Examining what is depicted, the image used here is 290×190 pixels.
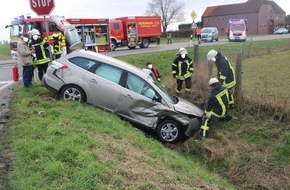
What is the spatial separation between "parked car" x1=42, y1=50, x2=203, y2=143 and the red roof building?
72.7m

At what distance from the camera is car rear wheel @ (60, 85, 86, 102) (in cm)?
840

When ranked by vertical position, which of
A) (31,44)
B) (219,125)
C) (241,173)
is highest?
(31,44)

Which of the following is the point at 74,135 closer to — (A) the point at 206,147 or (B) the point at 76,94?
(B) the point at 76,94

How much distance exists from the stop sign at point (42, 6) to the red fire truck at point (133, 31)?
18654 mm

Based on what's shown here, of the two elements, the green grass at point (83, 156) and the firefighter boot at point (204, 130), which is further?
the firefighter boot at point (204, 130)

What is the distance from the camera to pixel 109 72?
8.37 meters

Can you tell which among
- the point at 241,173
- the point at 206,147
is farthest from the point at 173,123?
the point at 241,173

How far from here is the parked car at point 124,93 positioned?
26.8 ft

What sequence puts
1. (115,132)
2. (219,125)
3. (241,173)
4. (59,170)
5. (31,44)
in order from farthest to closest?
(31,44)
(219,125)
(241,173)
(115,132)
(59,170)

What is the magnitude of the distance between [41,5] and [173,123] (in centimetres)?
416

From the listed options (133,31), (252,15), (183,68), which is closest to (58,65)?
(183,68)

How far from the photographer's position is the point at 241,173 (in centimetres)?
733

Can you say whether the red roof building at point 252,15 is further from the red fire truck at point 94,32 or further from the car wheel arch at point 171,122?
the car wheel arch at point 171,122

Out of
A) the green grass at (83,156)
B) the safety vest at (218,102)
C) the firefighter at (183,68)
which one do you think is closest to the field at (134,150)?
the green grass at (83,156)
